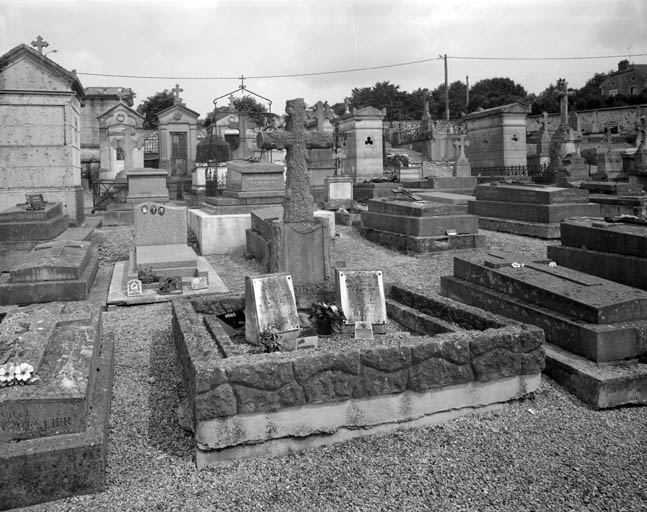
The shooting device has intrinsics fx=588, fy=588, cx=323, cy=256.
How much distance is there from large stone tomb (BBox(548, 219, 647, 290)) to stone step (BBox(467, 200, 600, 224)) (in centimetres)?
389

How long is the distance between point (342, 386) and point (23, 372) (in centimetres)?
183

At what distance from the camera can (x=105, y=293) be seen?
23.8 ft

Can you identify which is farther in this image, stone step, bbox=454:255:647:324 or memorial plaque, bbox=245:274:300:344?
memorial plaque, bbox=245:274:300:344

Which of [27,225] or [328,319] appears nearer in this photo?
[328,319]

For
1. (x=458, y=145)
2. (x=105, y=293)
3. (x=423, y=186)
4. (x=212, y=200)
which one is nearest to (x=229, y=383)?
(x=105, y=293)

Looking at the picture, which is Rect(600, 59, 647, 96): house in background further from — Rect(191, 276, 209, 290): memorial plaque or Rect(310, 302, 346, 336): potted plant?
Rect(310, 302, 346, 336): potted plant

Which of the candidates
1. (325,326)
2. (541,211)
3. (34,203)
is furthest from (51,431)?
(541,211)

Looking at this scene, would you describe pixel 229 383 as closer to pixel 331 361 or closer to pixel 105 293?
pixel 331 361

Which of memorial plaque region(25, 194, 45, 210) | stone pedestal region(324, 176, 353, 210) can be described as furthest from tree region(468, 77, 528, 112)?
memorial plaque region(25, 194, 45, 210)

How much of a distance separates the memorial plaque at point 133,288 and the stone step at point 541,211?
25.8 ft

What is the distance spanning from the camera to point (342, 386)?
359cm

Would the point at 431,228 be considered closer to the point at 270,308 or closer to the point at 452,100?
the point at 270,308

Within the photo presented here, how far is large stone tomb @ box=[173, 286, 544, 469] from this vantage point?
3365 mm

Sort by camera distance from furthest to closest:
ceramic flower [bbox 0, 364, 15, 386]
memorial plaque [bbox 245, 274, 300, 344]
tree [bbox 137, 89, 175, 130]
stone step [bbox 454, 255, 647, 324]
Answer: tree [bbox 137, 89, 175, 130] → memorial plaque [bbox 245, 274, 300, 344] → stone step [bbox 454, 255, 647, 324] → ceramic flower [bbox 0, 364, 15, 386]
